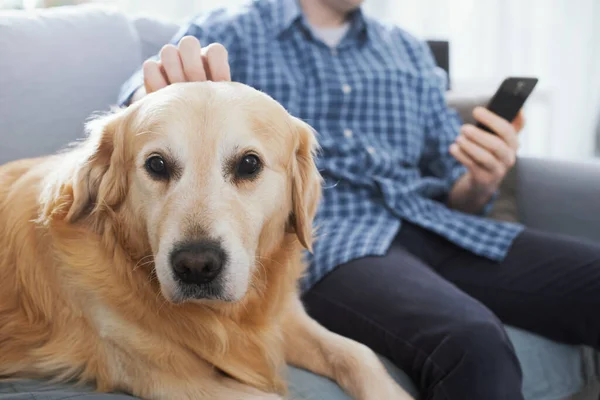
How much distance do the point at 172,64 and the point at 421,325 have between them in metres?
0.71

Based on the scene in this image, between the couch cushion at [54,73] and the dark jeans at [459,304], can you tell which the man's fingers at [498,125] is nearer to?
the dark jeans at [459,304]

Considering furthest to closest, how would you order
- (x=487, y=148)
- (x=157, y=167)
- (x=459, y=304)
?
(x=487, y=148)
(x=459, y=304)
(x=157, y=167)

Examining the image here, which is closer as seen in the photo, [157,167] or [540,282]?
[157,167]

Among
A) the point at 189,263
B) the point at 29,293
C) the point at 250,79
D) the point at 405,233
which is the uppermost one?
the point at 250,79

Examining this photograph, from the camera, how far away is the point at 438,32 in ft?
12.0

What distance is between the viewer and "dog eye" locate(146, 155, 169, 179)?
1.08 m

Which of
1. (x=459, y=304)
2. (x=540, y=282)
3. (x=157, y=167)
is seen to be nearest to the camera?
(x=157, y=167)

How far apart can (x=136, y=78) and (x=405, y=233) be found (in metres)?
0.77

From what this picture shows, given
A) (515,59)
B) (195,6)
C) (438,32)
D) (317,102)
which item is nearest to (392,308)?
(317,102)

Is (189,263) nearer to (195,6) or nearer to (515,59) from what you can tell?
(195,6)

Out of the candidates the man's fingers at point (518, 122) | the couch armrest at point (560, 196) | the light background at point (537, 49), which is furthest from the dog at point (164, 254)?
the light background at point (537, 49)

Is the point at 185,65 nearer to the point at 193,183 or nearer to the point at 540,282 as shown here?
the point at 193,183

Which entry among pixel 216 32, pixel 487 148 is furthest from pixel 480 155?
pixel 216 32

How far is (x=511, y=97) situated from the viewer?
166 centimetres
